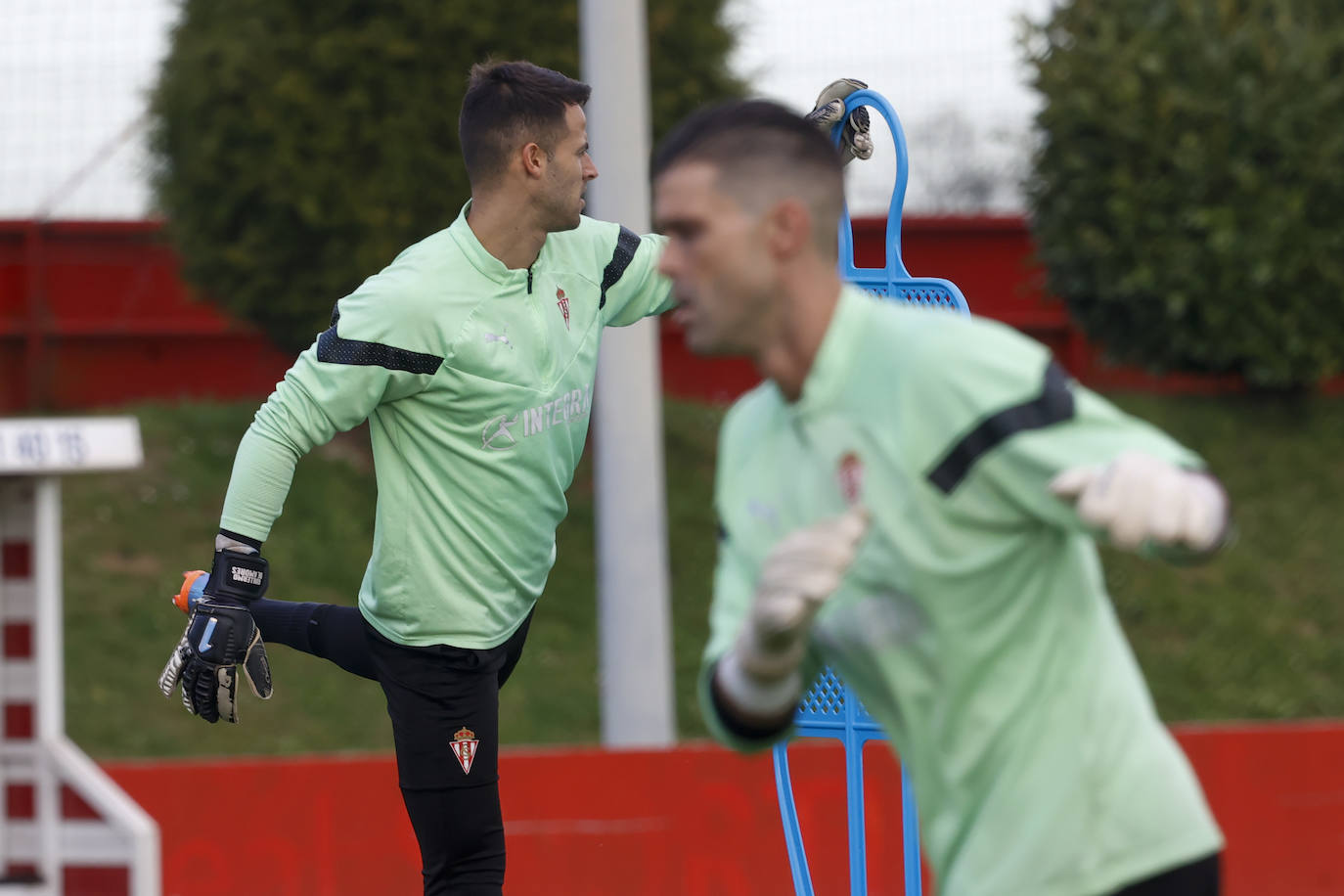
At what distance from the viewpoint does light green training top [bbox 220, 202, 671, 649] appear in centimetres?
380

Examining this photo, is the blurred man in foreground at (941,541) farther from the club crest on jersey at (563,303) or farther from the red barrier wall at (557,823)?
the red barrier wall at (557,823)

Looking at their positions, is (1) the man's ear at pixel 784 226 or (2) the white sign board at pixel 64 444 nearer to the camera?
(1) the man's ear at pixel 784 226

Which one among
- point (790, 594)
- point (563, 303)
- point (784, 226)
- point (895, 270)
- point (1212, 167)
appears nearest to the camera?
point (790, 594)

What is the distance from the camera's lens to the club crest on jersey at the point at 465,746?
3.93 m

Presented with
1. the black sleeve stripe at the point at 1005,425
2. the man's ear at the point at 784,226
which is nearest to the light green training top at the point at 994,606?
the black sleeve stripe at the point at 1005,425

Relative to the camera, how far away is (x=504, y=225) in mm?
3947

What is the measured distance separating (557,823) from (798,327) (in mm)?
4802

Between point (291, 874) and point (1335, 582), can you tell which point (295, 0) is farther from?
point (1335, 582)

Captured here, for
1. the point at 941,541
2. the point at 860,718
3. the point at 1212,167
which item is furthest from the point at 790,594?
the point at 1212,167

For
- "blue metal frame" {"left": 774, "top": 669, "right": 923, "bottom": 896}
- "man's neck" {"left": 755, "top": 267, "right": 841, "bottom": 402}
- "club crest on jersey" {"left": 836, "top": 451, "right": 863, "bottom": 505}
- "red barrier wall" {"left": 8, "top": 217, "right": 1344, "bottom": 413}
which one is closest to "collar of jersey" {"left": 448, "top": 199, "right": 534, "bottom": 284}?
"blue metal frame" {"left": 774, "top": 669, "right": 923, "bottom": 896}

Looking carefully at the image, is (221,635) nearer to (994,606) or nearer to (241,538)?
(241,538)

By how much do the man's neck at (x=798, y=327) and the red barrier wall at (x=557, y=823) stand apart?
14.8 feet

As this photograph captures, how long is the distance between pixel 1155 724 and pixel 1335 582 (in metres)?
9.70

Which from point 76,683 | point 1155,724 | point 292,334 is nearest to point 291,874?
point 76,683
